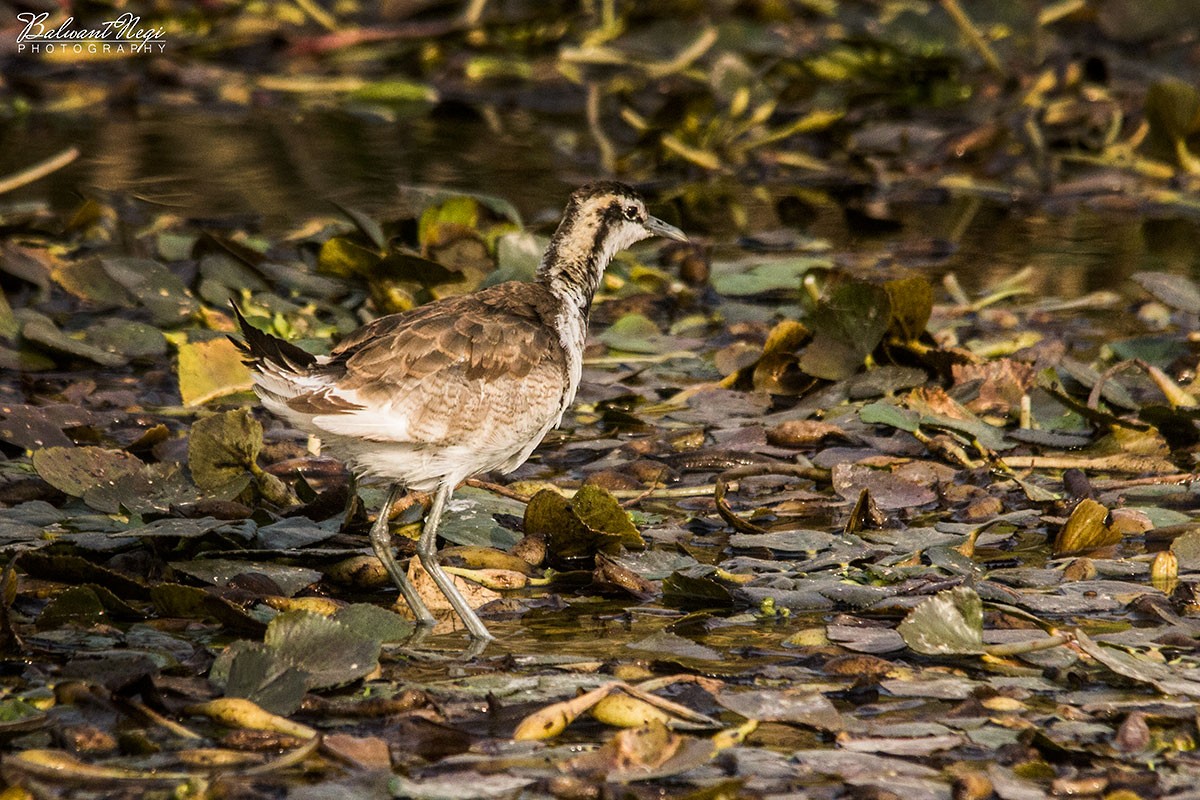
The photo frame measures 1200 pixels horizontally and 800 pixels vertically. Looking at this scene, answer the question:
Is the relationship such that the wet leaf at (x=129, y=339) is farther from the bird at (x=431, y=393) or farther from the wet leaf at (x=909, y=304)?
the wet leaf at (x=909, y=304)

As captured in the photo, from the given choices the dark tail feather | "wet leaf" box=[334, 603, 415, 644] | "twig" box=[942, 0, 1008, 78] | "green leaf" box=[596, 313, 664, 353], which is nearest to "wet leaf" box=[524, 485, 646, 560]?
"wet leaf" box=[334, 603, 415, 644]

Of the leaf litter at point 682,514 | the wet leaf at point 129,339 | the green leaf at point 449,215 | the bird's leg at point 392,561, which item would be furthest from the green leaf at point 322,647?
the green leaf at point 449,215

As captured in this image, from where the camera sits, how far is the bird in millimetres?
5754

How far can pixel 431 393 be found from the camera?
5926 millimetres

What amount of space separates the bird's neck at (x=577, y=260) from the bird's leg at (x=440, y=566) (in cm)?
112

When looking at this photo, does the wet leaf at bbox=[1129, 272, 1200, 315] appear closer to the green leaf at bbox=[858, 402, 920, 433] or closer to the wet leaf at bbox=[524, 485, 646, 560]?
the green leaf at bbox=[858, 402, 920, 433]

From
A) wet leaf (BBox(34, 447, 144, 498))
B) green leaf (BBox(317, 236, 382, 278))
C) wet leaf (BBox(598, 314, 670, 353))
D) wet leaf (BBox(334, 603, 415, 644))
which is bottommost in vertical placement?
wet leaf (BBox(598, 314, 670, 353))

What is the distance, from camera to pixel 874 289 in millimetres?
7824

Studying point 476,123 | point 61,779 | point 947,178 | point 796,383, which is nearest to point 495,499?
point 796,383

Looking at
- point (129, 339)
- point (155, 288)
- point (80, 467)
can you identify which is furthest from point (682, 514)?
point (155, 288)

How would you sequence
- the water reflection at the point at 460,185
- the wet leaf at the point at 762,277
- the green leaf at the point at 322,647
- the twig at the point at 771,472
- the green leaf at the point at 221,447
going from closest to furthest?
1. the green leaf at the point at 322,647
2. the green leaf at the point at 221,447
3. the twig at the point at 771,472
4. the wet leaf at the point at 762,277
5. the water reflection at the point at 460,185

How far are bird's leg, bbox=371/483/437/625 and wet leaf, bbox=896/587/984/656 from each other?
1.70m

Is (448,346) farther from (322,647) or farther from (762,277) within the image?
(762,277)

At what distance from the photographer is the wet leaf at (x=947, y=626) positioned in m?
→ 5.33
